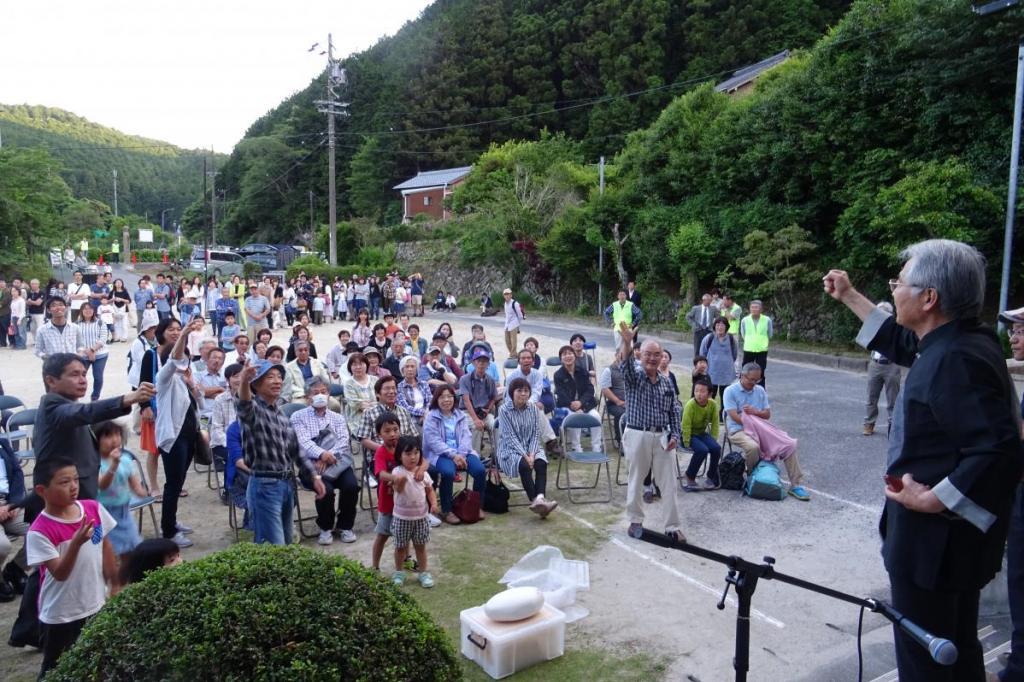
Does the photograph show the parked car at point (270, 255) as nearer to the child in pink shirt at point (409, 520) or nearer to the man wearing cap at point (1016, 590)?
the child in pink shirt at point (409, 520)

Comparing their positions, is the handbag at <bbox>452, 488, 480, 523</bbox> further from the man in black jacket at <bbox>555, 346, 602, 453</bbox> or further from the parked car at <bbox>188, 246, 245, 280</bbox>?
the parked car at <bbox>188, 246, 245, 280</bbox>

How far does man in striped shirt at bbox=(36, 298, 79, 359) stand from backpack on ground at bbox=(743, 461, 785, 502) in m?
9.40

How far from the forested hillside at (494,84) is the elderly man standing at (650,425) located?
38.4 meters

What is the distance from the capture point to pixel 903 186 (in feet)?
50.8

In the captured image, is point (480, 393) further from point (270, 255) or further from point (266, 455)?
point (270, 255)

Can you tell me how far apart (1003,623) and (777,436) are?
3.26 metres

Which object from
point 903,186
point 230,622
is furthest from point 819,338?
point 230,622

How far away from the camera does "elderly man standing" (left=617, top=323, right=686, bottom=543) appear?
6145mm

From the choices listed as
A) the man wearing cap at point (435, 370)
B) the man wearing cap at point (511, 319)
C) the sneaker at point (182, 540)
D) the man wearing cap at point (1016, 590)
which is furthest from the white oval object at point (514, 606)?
the man wearing cap at point (511, 319)

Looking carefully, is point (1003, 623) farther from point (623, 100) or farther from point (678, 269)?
point (623, 100)

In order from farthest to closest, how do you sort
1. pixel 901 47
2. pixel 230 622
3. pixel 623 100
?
pixel 623 100 → pixel 901 47 → pixel 230 622

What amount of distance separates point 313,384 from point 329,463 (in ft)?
8.73

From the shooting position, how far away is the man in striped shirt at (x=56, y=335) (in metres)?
10.2

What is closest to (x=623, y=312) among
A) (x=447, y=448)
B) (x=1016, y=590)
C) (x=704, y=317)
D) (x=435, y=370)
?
(x=704, y=317)
